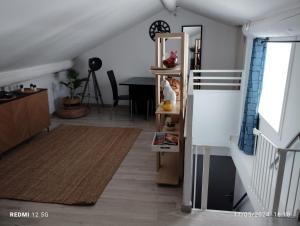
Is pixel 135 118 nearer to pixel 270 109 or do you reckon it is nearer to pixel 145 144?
pixel 145 144

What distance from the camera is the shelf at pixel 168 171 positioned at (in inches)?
117

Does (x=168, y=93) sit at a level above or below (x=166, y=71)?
below

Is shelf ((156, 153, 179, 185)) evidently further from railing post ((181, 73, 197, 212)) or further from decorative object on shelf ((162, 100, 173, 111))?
decorative object on shelf ((162, 100, 173, 111))

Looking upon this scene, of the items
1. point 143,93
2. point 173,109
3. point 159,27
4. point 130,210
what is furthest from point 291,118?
point 159,27

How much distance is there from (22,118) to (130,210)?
7.82ft

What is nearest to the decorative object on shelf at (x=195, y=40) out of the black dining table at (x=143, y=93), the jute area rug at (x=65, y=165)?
the black dining table at (x=143, y=93)

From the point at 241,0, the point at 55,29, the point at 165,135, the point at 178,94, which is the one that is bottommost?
the point at 165,135

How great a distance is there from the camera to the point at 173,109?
9.15 ft

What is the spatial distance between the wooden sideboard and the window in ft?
11.6

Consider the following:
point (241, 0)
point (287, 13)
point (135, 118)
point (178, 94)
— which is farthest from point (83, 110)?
point (287, 13)

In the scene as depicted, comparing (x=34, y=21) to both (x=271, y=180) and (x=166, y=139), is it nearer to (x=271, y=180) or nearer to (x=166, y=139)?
(x=166, y=139)

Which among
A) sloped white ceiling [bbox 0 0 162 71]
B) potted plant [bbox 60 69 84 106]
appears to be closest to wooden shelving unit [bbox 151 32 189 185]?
sloped white ceiling [bbox 0 0 162 71]

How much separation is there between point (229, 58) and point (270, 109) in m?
2.66

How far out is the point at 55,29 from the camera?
2.96 metres
